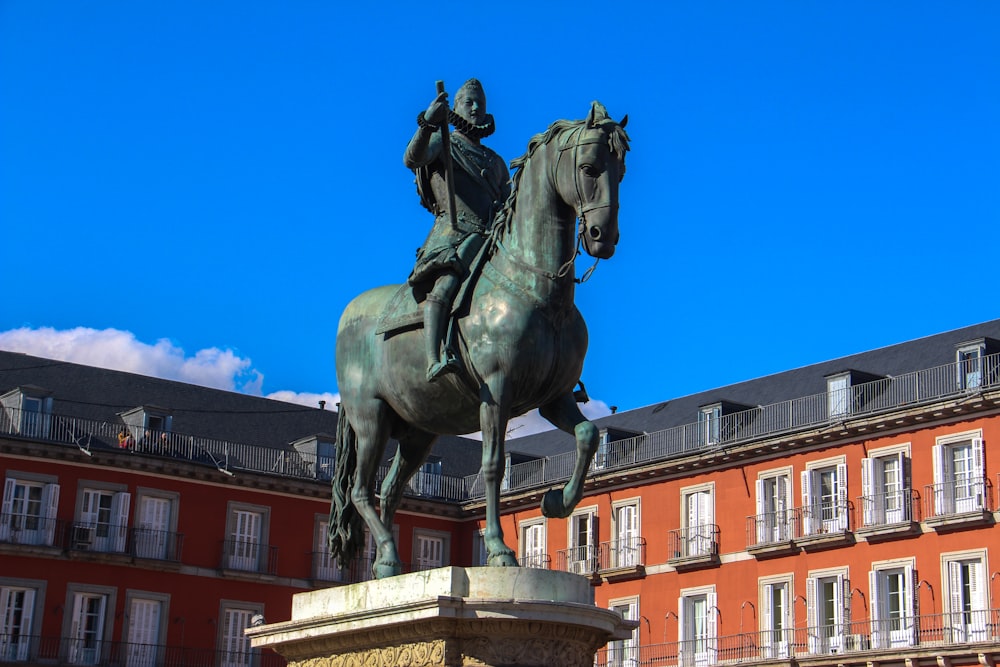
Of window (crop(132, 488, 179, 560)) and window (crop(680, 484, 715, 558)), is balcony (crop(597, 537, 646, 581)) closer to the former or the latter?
window (crop(680, 484, 715, 558))

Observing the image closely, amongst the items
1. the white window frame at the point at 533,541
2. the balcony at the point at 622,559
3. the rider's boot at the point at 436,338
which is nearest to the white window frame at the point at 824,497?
the balcony at the point at 622,559

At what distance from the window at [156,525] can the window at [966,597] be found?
2549cm

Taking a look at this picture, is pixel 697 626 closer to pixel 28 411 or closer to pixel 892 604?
pixel 892 604

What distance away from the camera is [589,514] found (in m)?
59.1

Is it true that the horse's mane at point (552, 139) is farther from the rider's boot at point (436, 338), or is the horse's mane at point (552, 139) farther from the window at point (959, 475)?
the window at point (959, 475)

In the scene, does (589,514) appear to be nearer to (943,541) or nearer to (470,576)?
(943,541)

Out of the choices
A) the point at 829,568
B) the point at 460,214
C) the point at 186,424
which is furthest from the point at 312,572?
the point at 460,214

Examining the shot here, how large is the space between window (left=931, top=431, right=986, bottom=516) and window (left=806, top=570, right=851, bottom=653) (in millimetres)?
4163

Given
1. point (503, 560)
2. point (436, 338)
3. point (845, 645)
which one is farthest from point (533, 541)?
point (503, 560)

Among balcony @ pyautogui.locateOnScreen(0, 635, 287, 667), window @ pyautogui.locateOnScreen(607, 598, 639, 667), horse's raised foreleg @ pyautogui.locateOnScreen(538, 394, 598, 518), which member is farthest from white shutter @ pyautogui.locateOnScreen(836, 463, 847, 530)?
horse's raised foreleg @ pyautogui.locateOnScreen(538, 394, 598, 518)

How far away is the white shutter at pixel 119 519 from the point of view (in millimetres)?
54781

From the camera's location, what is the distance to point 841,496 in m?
51.0

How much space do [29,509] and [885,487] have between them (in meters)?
27.3

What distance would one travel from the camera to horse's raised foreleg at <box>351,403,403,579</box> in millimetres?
13177
